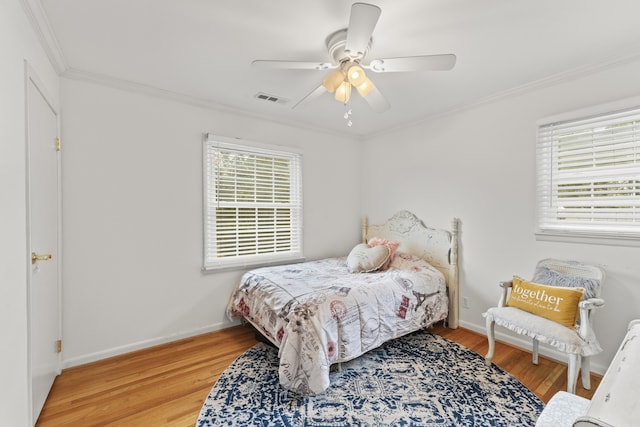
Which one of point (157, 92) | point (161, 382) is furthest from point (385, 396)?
point (157, 92)

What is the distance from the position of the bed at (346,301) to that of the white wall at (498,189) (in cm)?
22

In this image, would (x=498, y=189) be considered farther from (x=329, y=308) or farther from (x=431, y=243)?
(x=329, y=308)

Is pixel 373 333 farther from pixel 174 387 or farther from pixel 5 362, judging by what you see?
pixel 5 362

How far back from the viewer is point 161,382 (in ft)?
7.23

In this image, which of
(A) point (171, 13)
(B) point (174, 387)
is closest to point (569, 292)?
(B) point (174, 387)

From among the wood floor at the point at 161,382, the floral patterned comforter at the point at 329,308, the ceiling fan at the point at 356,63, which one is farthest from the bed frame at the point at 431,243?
the ceiling fan at the point at 356,63

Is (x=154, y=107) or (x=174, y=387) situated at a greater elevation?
(x=154, y=107)

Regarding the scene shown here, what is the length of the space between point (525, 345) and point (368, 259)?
1.64m

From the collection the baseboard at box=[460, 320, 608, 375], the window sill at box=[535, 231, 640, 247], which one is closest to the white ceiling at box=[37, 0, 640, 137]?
the window sill at box=[535, 231, 640, 247]

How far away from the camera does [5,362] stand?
4.16ft

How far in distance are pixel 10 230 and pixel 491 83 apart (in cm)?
351

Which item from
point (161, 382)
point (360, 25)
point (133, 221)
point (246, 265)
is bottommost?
point (161, 382)

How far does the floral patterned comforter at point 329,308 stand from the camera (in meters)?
2.01

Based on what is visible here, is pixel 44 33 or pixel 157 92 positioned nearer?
pixel 44 33
